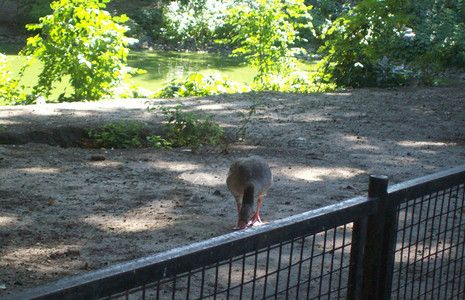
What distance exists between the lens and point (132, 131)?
306 inches

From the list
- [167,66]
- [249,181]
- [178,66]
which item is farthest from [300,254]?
[178,66]

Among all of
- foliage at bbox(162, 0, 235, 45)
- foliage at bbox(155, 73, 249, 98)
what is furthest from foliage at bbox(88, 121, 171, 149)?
foliage at bbox(162, 0, 235, 45)

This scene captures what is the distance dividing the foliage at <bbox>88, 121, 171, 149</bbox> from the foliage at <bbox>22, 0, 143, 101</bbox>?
372 centimetres

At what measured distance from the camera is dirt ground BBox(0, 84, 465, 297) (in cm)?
432

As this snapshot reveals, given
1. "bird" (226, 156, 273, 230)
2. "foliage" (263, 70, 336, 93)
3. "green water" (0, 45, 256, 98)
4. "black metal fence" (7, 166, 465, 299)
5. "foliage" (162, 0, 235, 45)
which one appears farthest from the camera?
"foliage" (162, 0, 235, 45)

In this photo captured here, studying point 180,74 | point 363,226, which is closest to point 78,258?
point 363,226

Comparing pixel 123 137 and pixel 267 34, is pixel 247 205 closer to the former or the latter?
pixel 123 137

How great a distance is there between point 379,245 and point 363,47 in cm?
1285

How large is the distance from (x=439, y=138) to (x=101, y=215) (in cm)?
567

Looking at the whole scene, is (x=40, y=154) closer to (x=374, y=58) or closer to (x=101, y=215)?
(x=101, y=215)

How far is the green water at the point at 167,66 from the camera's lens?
1861cm

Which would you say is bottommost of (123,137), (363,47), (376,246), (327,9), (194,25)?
(123,137)

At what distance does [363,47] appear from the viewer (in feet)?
47.6

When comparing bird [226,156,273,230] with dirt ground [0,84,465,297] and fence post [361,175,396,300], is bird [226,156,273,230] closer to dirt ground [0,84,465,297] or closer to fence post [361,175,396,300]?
dirt ground [0,84,465,297]
